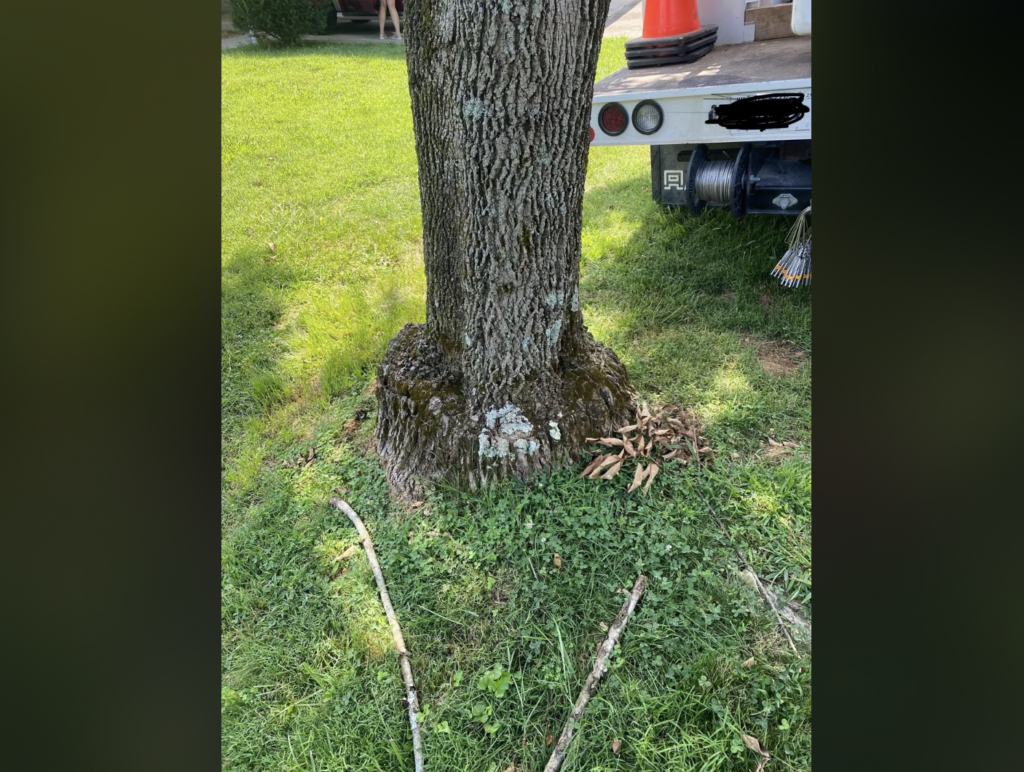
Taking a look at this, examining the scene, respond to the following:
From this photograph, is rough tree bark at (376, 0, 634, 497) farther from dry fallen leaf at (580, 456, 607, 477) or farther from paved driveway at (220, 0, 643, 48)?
paved driveway at (220, 0, 643, 48)

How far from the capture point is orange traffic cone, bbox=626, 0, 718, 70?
408 centimetres

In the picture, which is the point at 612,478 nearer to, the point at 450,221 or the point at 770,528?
the point at 770,528

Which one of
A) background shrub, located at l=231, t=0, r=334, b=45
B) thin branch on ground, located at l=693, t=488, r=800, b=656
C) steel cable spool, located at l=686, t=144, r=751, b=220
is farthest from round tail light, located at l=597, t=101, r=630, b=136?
background shrub, located at l=231, t=0, r=334, b=45

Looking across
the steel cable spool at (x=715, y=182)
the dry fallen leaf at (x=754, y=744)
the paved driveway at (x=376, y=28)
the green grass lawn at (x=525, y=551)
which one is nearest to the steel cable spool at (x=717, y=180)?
the steel cable spool at (x=715, y=182)

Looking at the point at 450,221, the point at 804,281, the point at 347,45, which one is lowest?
the point at 804,281

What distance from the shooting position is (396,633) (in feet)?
7.23

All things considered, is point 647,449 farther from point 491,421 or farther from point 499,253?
point 499,253

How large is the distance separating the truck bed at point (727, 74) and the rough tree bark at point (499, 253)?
49.2 inches

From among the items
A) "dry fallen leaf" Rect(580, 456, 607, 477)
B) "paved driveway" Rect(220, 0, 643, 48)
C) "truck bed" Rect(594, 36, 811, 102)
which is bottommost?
"dry fallen leaf" Rect(580, 456, 607, 477)

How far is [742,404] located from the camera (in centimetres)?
311

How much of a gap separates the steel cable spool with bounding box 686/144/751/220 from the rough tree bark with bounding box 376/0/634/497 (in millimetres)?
1539

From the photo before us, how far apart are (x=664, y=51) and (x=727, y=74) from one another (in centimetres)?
63
